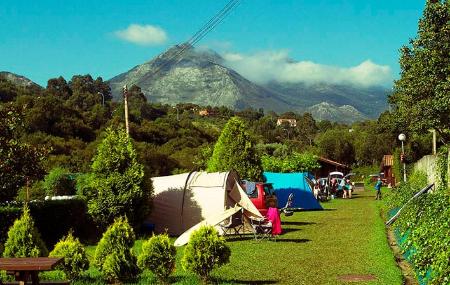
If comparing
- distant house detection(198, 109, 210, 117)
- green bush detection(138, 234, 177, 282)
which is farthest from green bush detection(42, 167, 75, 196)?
distant house detection(198, 109, 210, 117)

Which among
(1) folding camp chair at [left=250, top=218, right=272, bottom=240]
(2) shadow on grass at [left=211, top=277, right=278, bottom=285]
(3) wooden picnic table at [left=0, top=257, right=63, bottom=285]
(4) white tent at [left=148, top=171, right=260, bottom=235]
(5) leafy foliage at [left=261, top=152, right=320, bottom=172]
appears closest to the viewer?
(3) wooden picnic table at [left=0, top=257, right=63, bottom=285]

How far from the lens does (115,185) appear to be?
1700 cm

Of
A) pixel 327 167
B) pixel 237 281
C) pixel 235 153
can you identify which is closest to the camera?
pixel 237 281

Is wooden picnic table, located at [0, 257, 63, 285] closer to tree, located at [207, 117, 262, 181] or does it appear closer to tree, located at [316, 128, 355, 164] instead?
tree, located at [207, 117, 262, 181]

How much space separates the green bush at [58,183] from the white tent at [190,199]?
34.4ft

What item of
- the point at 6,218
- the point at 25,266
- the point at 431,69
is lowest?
the point at 25,266

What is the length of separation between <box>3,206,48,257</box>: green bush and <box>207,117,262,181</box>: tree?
15.6m

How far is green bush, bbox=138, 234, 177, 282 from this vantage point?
988 centimetres

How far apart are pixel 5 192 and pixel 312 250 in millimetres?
8421

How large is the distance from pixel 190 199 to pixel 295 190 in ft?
41.4

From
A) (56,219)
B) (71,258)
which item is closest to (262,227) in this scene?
(56,219)

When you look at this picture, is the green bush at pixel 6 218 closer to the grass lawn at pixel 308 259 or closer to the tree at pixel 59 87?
the grass lawn at pixel 308 259

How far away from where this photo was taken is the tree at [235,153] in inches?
1005

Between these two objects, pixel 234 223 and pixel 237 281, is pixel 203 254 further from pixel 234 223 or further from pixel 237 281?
pixel 234 223
